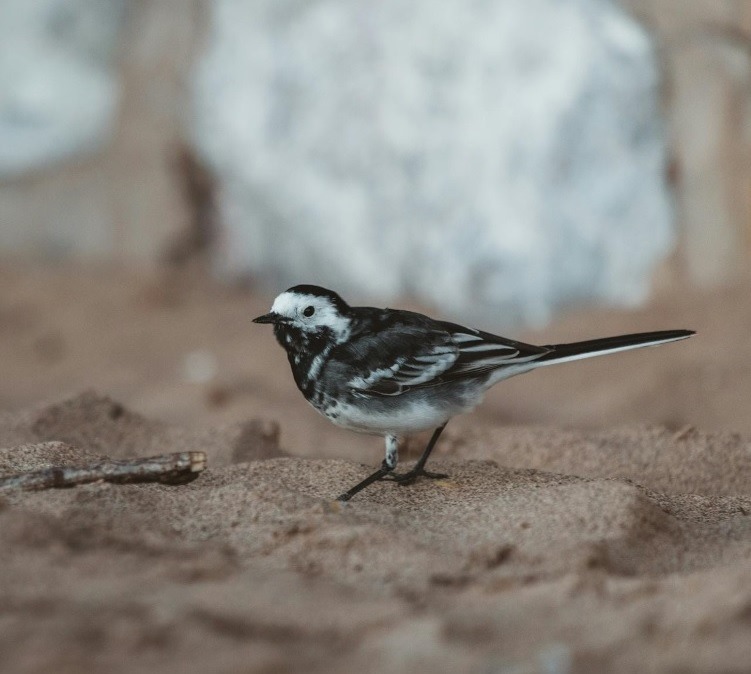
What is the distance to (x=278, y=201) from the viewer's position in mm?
9266

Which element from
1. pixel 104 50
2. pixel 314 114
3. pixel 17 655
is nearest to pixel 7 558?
pixel 17 655

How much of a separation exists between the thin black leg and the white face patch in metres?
0.51

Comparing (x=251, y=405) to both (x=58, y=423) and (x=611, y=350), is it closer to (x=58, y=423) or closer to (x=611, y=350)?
(x=58, y=423)

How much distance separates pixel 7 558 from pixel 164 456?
2.86ft

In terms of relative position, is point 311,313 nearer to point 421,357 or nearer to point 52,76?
point 421,357

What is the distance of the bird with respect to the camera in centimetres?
394

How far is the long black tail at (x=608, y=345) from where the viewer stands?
3828 mm

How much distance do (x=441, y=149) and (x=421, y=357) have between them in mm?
4448

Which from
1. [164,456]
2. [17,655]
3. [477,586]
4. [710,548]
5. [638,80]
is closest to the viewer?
[17,655]

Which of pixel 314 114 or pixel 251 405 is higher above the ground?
pixel 314 114

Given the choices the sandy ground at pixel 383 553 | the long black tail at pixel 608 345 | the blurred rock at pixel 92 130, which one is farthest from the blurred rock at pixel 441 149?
the long black tail at pixel 608 345

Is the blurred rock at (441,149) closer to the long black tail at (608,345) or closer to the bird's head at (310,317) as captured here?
the long black tail at (608,345)

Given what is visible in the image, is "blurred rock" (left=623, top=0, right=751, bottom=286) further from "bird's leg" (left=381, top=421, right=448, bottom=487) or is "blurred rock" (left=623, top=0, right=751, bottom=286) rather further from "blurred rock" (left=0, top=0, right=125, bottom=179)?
"blurred rock" (left=0, top=0, right=125, bottom=179)

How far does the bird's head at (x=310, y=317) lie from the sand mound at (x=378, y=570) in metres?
0.46
